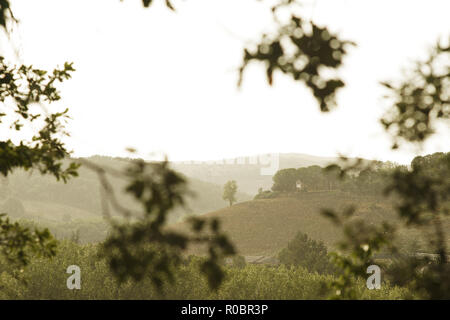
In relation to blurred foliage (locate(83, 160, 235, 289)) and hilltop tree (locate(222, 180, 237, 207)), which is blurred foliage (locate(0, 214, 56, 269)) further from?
hilltop tree (locate(222, 180, 237, 207))

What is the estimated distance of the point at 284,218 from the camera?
71062mm

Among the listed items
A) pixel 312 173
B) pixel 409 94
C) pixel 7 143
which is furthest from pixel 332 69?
pixel 312 173

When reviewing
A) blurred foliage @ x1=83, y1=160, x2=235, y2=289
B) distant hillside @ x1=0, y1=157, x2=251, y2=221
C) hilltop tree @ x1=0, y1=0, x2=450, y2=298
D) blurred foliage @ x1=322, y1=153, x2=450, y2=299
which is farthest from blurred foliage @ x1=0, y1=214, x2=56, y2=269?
distant hillside @ x1=0, y1=157, x2=251, y2=221

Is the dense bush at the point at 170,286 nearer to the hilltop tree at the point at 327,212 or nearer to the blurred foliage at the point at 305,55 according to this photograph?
the hilltop tree at the point at 327,212

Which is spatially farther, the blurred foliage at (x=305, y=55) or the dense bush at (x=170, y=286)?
the dense bush at (x=170, y=286)

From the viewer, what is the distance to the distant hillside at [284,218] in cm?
6397

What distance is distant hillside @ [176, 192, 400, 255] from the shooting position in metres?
64.0

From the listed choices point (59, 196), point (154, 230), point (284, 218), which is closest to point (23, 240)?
point (154, 230)

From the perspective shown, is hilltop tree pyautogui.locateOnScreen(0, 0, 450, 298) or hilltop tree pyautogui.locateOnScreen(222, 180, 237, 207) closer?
hilltop tree pyautogui.locateOnScreen(0, 0, 450, 298)

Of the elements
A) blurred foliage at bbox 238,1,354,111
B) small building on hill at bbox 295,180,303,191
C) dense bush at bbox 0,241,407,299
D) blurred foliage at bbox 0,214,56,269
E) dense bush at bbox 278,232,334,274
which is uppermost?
small building on hill at bbox 295,180,303,191

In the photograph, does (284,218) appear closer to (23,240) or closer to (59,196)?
(23,240)

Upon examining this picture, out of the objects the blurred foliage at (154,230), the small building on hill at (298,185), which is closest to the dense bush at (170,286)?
the blurred foliage at (154,230)
